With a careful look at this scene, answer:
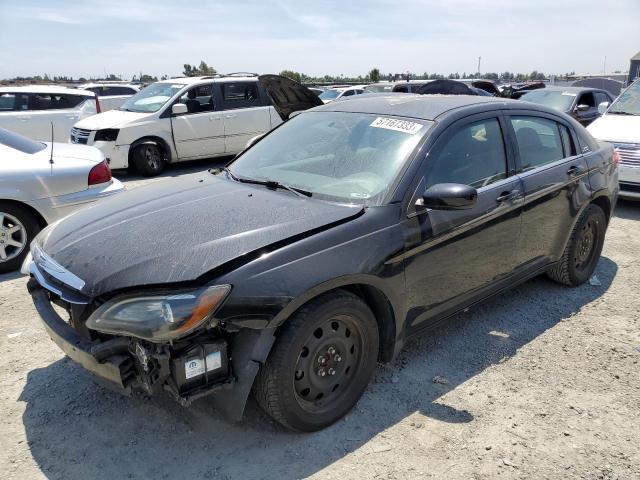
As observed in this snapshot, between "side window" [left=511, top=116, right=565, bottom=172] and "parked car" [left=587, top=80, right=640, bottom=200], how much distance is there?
11.2 feet

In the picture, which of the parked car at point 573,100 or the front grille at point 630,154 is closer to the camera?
the front grille at point 630,154

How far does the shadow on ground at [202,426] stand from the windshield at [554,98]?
828 centimetres

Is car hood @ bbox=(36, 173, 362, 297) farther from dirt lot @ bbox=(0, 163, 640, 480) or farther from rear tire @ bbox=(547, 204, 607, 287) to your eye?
rear tire @ bbox=(547, 204, 607, 287)

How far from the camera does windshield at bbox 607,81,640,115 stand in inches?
309

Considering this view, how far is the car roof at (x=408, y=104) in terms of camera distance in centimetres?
330

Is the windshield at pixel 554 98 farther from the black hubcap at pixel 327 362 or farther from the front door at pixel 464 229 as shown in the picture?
the black hubcap at pixel 327 362

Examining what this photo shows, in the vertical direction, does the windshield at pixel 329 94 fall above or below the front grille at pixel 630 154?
above

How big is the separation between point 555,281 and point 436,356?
5.62ft

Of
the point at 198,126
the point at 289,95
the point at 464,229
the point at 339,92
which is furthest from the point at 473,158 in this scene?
→ the point at 339,92

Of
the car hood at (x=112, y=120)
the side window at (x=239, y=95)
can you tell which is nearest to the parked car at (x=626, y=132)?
the side window at (x=239, y=95)

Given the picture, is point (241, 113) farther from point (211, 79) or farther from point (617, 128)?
point (617, 128)

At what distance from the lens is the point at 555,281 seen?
14.7ft

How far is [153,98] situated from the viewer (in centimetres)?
991

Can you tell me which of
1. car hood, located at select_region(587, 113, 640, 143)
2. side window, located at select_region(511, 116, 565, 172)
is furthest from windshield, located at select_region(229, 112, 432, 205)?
car hood, located at select_region(587, 113, 640, 143)
